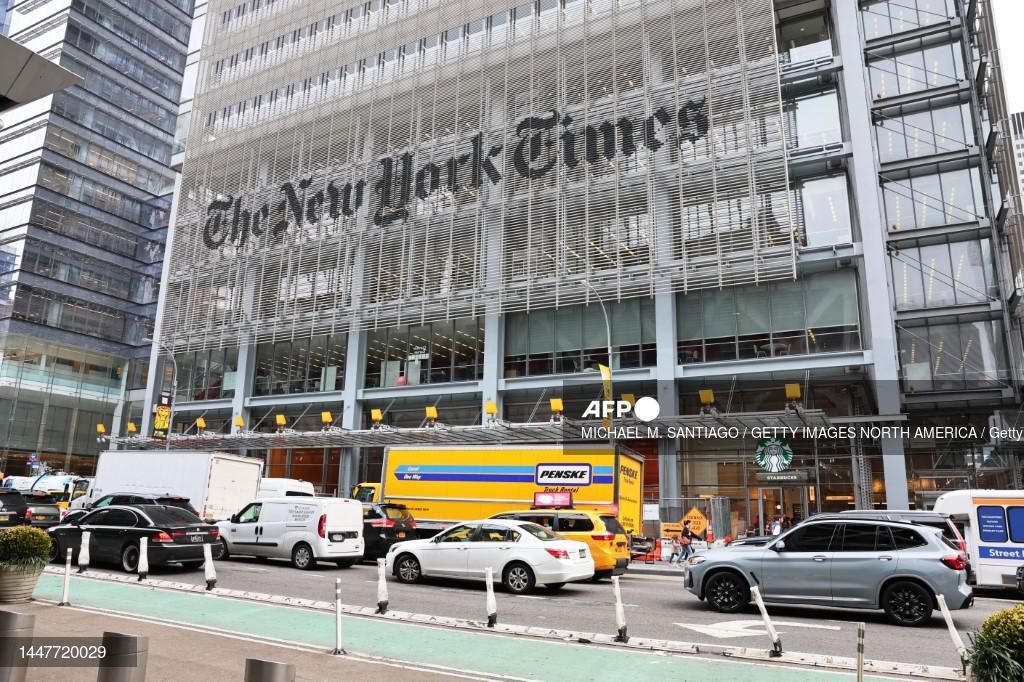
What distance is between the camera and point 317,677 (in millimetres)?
7289

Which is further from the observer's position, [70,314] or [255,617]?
[70,314]

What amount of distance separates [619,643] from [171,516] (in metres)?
11.3

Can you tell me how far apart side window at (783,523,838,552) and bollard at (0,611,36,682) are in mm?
11208

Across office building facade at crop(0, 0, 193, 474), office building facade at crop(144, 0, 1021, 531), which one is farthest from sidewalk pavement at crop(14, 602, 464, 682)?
office building facade at crop(0, 0, 193, 474)

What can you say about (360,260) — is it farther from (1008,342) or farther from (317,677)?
(317,677)

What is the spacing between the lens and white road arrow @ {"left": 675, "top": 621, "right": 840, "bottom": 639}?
10370mm

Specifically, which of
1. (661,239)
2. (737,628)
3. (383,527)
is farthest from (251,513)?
(661,239)

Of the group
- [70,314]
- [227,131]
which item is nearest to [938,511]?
[227,131]

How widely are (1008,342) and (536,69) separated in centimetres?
2521

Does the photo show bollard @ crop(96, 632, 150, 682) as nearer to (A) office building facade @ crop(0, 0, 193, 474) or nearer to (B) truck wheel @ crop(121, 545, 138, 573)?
(B) truck wheel @ crop(121, 545, 138, 573)

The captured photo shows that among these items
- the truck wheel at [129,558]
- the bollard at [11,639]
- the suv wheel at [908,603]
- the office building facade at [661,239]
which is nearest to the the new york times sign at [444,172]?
the office building facade at [661,239]

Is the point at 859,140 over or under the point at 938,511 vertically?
over

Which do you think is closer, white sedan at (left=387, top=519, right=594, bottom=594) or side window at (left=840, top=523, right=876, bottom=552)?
side window at (left=840, top=523, right=876, bottom=552)

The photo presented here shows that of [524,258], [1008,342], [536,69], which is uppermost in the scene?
[536,69]
